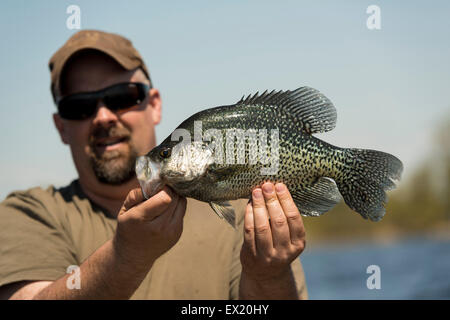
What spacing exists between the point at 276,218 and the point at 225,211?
1.31 feet

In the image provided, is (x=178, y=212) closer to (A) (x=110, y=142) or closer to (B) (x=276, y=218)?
(B) (x=276, y=218)

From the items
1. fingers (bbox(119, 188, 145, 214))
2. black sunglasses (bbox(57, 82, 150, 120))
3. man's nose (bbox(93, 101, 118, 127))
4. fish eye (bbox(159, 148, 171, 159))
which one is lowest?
fingers (bbox(119, 188, 145, 214))

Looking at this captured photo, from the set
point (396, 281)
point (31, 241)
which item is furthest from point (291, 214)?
point (396, 281)

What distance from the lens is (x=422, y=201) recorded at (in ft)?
160

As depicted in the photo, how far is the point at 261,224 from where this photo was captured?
3.21 m

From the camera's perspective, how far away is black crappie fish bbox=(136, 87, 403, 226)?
2.88 meters

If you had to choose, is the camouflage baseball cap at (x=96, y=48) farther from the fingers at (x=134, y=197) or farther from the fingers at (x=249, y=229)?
the fingers at (x=249, y=229)

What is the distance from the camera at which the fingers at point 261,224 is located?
9.92 feet

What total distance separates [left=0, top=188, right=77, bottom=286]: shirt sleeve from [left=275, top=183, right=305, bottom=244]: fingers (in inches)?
99.3

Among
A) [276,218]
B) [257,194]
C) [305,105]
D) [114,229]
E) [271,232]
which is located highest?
[305,105]

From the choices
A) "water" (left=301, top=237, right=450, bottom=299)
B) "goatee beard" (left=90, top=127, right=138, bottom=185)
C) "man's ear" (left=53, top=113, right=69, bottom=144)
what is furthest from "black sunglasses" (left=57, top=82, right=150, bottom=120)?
"water" (left=301, top=237, right=450, bottom=299)

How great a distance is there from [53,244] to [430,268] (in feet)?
77.3

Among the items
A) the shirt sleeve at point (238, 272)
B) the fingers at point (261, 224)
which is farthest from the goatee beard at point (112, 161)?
the fingers at point (261, 224)

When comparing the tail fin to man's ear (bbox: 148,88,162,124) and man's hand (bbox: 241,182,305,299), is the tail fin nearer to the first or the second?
man's hand (bbox: 241,182,305,299)
